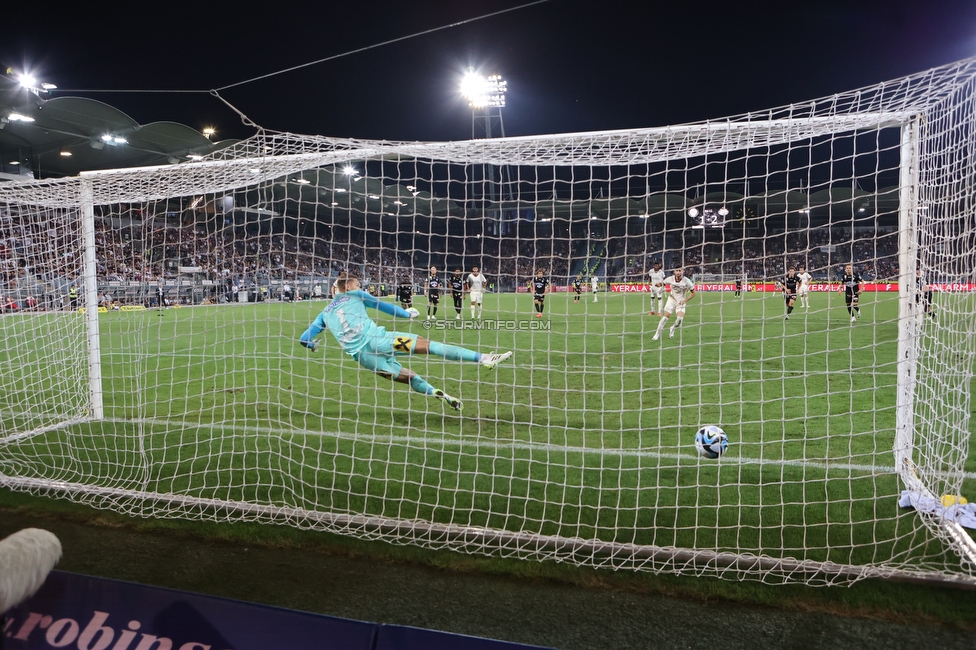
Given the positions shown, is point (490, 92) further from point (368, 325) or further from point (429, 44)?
point (368, 325)

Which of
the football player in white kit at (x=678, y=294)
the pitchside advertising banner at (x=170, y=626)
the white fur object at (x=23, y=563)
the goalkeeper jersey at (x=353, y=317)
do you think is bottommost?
the pitchside advertising banner at (x=170, y=626)

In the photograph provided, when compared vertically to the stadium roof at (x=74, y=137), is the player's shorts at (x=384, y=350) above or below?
below

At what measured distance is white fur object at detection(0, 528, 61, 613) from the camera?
986mm

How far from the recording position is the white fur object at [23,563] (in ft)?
3.23

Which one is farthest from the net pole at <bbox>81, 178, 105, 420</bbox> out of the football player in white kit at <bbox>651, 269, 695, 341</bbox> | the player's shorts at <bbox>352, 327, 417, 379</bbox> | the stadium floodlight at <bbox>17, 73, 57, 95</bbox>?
the stadium floodlight at <bbox>17, 73, 57, 95</bbox>

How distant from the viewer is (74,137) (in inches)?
818

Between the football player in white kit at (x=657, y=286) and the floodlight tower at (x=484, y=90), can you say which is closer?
the football player in white kit at (x=657, y=286)

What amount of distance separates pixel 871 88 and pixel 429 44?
1818 inches

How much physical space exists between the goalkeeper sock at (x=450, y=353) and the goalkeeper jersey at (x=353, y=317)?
1.39ft

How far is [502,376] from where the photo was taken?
8656 mm

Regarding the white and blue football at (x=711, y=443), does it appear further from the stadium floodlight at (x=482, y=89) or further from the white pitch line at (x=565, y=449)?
the stadium floodlight at (x=482, y=89)

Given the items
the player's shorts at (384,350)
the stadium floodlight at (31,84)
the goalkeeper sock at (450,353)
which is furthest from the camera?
the stadium floodlight at (31,84)

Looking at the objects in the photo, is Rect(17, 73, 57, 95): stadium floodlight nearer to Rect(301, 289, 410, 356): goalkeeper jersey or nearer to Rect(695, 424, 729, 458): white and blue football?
Rect(301, 289, 410, 356): goalkeeper jersey

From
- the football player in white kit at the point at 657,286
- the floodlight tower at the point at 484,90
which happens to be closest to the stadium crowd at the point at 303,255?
the football player in white kit at the point at 657,286
